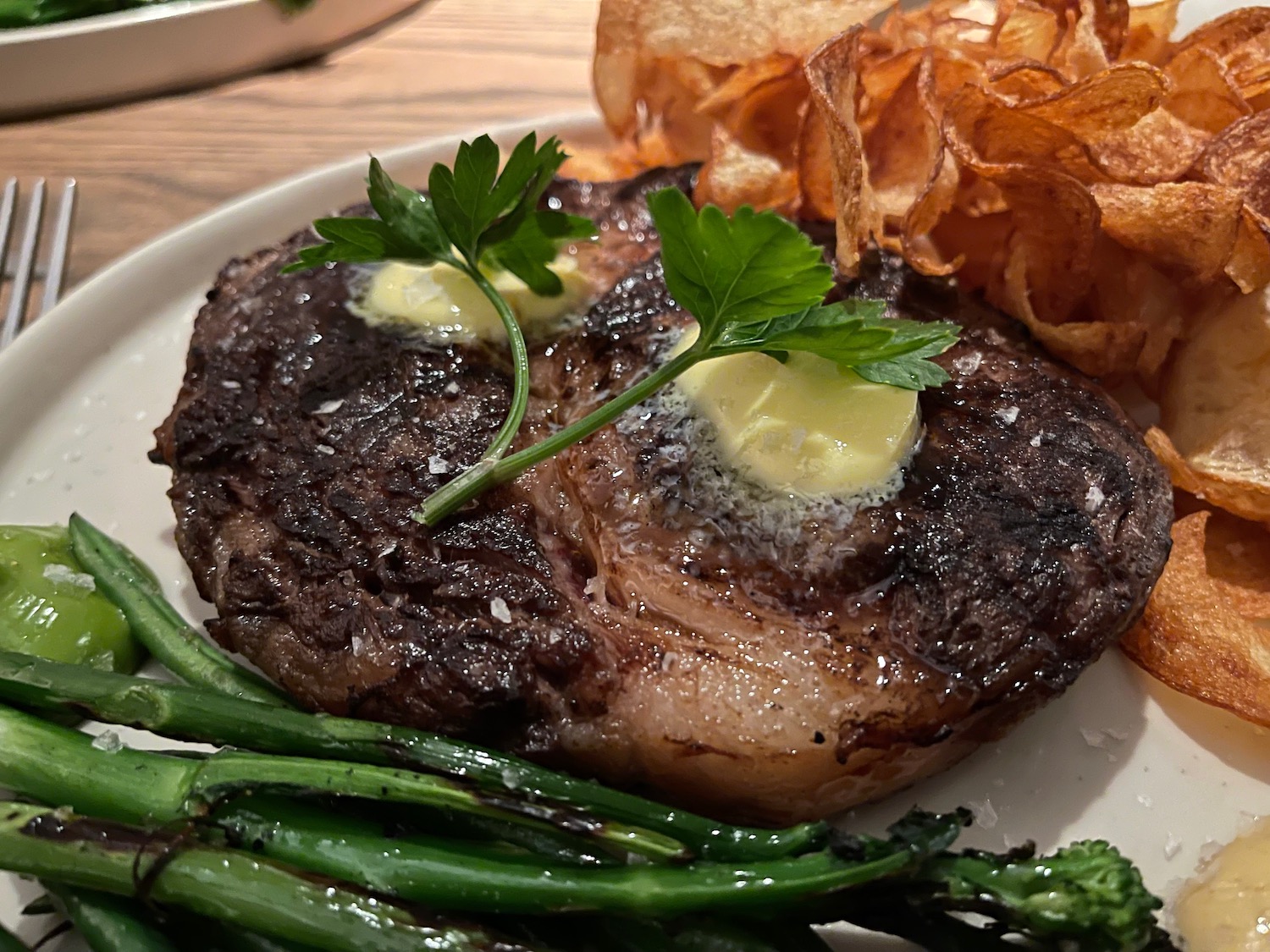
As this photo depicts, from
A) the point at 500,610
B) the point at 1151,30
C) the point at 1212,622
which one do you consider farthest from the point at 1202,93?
the point at 500,610

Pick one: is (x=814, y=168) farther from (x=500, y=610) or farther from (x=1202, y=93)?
(x=500, y=610)

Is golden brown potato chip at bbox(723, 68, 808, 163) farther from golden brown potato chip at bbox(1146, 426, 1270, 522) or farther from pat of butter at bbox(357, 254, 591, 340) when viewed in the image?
golden brown potato chip at bbox(1146, 426, 1270, 522)

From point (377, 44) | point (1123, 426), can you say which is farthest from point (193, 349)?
point (377, 44)

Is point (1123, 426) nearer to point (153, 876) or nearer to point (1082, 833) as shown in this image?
point (1082, 833)

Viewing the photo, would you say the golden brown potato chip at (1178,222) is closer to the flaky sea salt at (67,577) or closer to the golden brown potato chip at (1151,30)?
the golden brown potato chip at (1151,30)

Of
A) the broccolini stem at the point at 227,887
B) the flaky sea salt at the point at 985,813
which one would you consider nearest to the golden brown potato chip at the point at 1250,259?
the flaky sea salt at the point at 985,813
